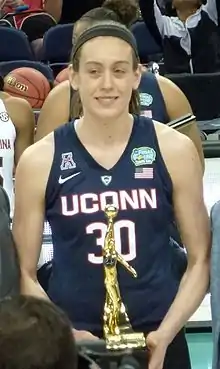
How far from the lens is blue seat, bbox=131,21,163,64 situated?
763cm

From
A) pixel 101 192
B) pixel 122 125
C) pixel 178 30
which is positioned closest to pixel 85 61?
pixel 122 125

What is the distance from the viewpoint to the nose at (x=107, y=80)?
7.29 feet

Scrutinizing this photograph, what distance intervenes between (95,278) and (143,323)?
0.17 m

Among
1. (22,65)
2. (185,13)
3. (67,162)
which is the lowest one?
(67,162)

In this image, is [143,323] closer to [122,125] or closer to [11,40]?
[122,125]

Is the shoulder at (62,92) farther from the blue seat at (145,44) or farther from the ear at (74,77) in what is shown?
the blue seat at (145,44)

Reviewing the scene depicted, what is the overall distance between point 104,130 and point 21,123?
3.69 ft

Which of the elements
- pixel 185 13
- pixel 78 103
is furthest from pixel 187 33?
pixel 78 103

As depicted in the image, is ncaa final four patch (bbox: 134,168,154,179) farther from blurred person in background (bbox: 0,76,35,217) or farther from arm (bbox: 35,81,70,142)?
arm (bbox: 35,81,70,142)

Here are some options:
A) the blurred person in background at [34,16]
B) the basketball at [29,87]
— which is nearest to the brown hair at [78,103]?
the basketball at [29,87]

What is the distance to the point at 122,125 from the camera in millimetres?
2316

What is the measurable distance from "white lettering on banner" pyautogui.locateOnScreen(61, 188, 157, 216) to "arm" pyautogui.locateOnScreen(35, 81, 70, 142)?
121 cm

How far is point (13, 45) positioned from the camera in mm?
7367

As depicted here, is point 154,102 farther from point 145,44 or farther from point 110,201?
point 145,44
